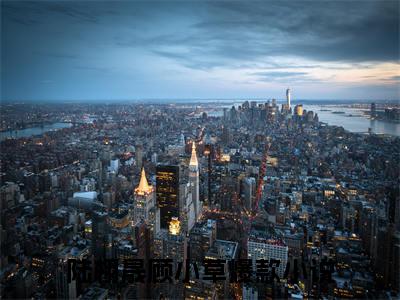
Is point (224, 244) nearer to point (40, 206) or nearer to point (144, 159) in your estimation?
point (40, 206)

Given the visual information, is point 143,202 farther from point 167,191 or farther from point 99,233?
point 99,233

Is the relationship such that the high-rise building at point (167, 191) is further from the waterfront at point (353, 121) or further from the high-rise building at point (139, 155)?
the waterfront at point (353, 121)

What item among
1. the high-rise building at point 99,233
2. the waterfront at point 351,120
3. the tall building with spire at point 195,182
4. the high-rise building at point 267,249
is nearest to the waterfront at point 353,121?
the waterfront at point 351,120

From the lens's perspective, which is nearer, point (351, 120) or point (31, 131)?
point (31, 131)

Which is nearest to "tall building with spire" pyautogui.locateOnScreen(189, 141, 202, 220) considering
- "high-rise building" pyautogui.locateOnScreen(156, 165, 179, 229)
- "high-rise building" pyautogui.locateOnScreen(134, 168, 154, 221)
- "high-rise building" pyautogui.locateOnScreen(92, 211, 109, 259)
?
"high-rise building" pyautogui.locateOnScreen(156, 165, 179, 229)

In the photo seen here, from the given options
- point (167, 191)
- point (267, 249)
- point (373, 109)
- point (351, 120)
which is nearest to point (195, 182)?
point (167, 191)

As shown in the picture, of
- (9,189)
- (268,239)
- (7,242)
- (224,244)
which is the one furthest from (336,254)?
(9,189)
